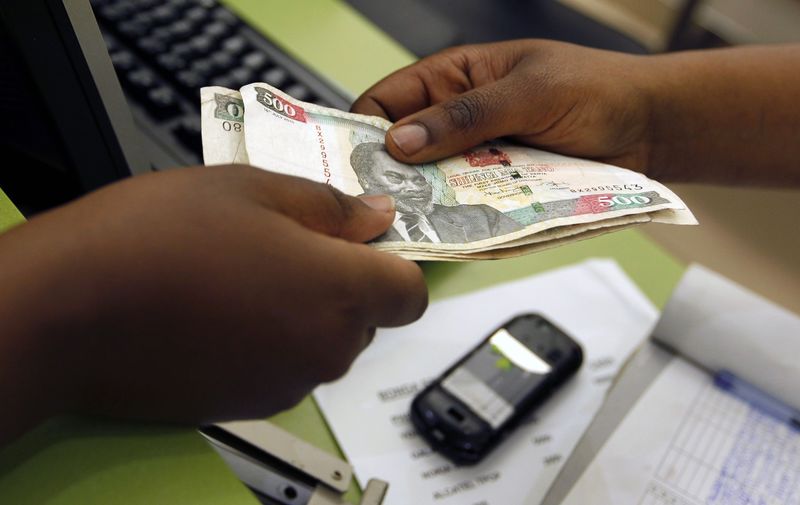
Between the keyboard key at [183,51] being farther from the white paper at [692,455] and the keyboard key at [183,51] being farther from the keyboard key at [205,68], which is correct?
the white paper at [692,455]

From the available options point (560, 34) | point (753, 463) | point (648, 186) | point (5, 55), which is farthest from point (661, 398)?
point (560, 34)

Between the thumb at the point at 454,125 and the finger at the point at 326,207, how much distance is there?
0.36ft

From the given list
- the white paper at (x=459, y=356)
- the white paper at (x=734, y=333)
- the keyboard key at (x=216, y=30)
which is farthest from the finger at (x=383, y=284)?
the keyboard key at (x=216, y=30)

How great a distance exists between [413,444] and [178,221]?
1.22 ft

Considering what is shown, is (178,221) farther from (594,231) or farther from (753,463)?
(753,463)

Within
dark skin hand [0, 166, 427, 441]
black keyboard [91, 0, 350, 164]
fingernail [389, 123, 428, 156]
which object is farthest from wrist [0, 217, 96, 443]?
black keyboard [91, 0, 350, 164]

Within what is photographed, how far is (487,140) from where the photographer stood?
0.61 metres

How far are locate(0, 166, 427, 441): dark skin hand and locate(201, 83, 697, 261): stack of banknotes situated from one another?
10cm

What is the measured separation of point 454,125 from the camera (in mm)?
555

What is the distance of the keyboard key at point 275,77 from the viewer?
2.63ft

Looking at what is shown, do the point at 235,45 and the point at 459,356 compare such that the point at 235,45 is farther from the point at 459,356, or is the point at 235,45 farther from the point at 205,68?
the point at 459,356

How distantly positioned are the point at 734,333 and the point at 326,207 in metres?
0.46

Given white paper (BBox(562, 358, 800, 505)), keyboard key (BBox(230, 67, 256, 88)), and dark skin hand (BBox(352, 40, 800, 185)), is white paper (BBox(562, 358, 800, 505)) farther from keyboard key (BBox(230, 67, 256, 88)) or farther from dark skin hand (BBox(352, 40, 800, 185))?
keyboard key (BBox(230, 67, 256, 88))

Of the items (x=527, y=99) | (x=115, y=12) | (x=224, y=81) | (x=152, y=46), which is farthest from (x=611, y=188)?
(x=115, y=12)
